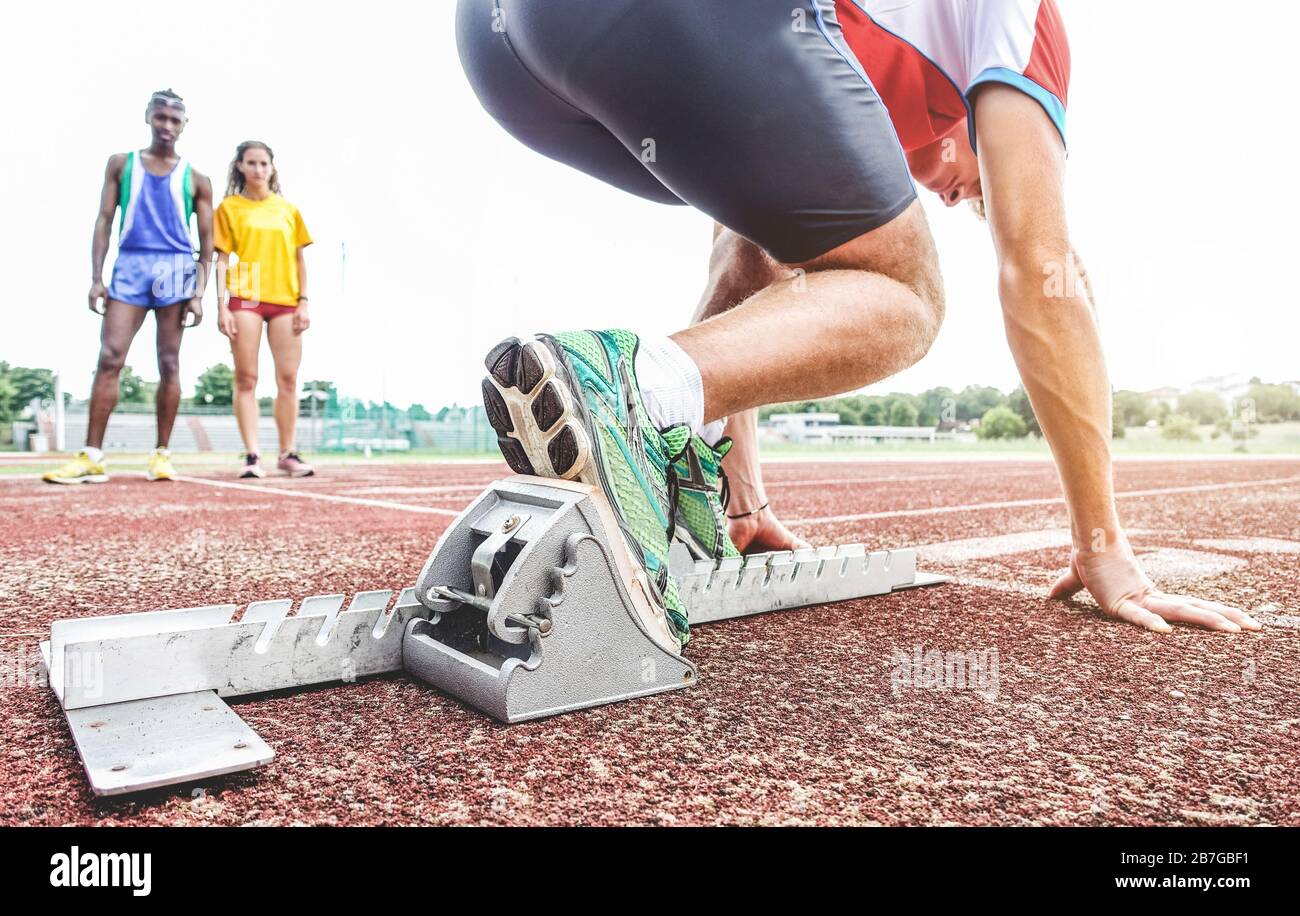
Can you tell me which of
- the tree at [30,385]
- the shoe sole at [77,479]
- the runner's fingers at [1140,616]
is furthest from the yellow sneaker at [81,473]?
the tree at [30,385]

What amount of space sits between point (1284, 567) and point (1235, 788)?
5.88 ft

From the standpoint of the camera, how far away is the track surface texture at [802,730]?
2.49ft

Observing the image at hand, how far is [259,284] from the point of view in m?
5.75

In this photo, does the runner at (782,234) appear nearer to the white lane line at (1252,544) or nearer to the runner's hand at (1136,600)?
the runner's hand at (1136,600)

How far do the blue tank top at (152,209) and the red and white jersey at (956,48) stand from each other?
4899 millimetres

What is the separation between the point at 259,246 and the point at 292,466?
155 centimetres

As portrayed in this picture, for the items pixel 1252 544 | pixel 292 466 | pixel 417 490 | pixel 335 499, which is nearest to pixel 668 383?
pixel 1252 544

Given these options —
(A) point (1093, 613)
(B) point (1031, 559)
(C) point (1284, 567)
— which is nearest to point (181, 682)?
(A) point (1093, 613)

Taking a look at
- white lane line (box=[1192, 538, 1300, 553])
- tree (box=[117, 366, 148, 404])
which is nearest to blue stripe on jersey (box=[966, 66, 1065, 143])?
white lane line (box=[1192, 538, 1300, 553])

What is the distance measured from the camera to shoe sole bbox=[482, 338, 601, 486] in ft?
3.38

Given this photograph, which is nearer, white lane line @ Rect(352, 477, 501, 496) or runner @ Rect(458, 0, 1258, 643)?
runner @ Rect(458, 0, 1258, 643)

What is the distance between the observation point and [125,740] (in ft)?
2.79

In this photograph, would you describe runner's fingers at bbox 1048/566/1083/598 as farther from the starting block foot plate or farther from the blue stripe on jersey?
the starting block foot plate

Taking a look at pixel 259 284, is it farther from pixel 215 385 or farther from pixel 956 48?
pixel 215 385
